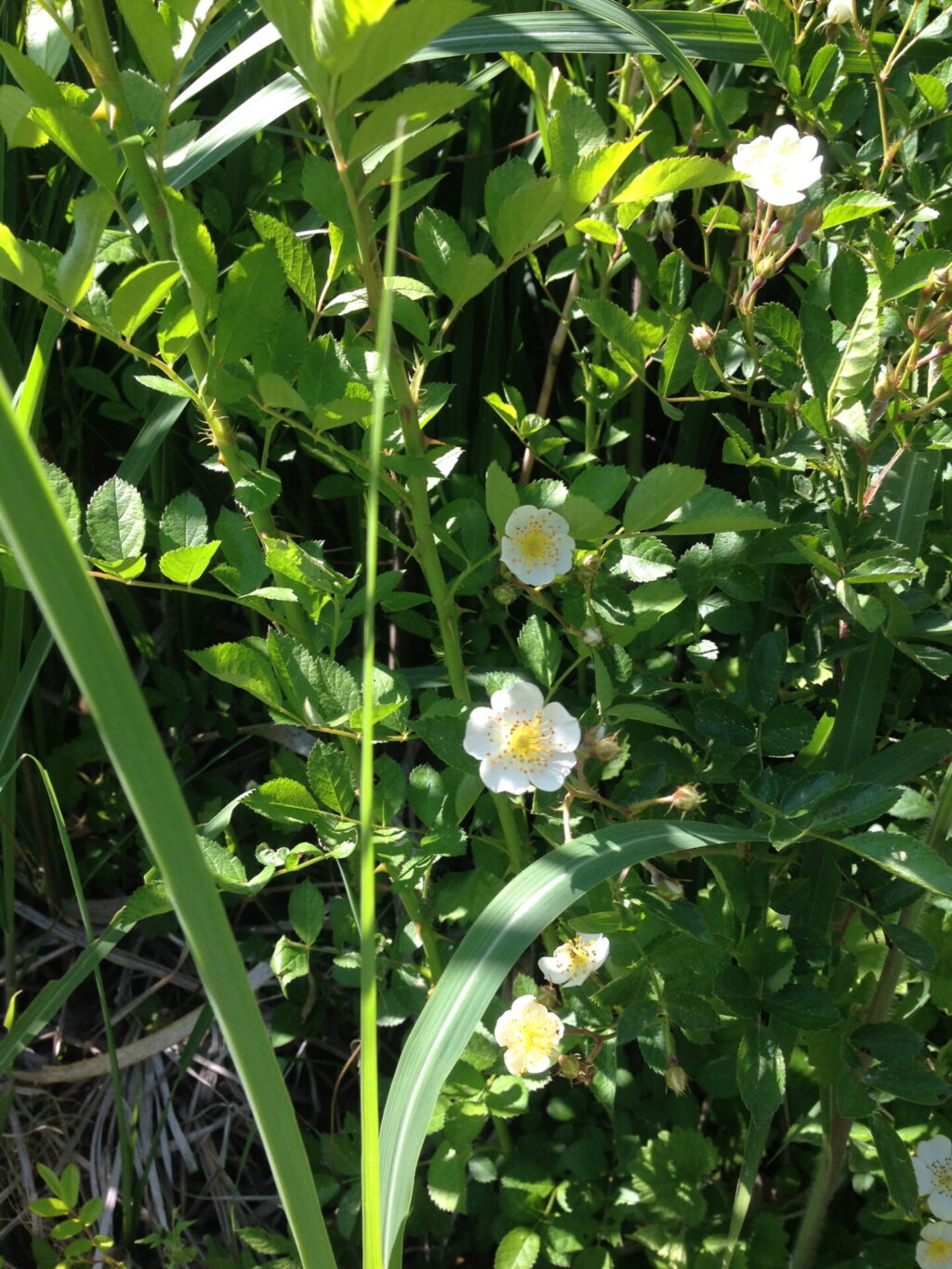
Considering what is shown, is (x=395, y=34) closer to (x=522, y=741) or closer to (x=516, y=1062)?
(x=522, y=741)

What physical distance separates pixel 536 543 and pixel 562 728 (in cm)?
12

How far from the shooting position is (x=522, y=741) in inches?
28.0

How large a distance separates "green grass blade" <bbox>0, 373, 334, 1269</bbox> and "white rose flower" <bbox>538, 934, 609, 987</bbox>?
0.32 meters

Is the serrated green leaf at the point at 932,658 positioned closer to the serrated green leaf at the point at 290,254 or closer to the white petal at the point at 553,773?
the white petal at the point at 553,773

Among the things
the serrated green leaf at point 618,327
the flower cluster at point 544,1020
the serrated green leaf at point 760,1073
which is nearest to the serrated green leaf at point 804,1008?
the serrated green leaf at point 760,1073

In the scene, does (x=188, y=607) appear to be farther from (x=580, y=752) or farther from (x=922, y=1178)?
(x=922, y=1178)

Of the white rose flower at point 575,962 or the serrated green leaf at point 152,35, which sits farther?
the white rose flower at point 575,962

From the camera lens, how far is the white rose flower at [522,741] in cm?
70

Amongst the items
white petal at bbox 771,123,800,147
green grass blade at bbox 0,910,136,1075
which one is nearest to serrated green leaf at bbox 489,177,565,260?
white petal at bbox 771,123,800,147

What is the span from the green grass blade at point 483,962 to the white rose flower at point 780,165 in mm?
428

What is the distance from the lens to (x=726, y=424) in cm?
75

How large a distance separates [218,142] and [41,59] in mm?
142

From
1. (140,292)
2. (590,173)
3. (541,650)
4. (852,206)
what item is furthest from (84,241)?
(852,206)

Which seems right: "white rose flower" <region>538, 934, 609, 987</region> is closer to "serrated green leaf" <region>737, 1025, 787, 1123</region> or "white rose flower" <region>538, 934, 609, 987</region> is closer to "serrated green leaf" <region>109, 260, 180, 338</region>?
"serrated green leaf" <region>737, 1025, 787, 1123</region>
